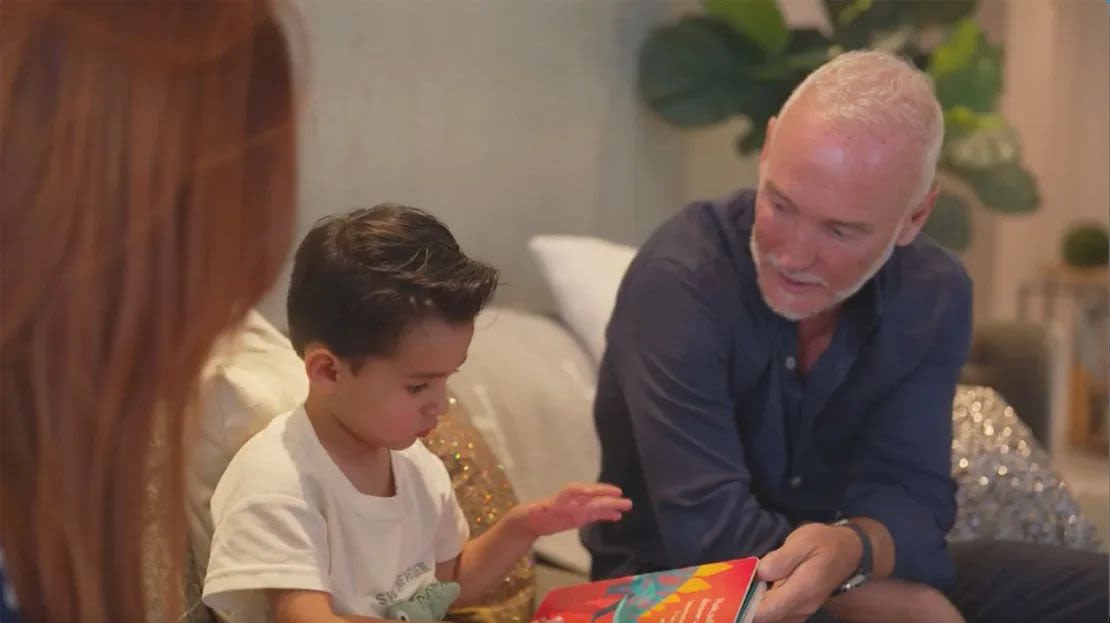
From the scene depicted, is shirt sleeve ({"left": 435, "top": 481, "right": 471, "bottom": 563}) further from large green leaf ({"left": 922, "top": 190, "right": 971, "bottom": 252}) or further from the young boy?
large green leaf ({"left": 922, "top": 190, "right": 971, "bottom": 252})

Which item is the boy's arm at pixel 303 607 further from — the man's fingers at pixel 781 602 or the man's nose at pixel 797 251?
the man's nose at pixel 797 251

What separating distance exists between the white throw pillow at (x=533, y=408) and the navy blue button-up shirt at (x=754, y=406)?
1.05ft

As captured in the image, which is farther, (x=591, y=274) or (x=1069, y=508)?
(x=591, y=274)

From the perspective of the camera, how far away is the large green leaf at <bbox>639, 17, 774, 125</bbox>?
2727 millimetres

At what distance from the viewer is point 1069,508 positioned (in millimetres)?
1922

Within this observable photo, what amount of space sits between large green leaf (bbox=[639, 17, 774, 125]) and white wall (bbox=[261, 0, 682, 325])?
0.06 metres

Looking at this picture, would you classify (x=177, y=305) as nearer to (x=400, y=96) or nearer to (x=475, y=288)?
(x=475, y=288)

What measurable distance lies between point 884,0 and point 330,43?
140cm

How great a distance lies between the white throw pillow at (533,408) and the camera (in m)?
1.89

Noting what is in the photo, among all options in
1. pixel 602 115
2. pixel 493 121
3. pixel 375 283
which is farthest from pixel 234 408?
pixel 602 115

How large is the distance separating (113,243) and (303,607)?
1.40 feet

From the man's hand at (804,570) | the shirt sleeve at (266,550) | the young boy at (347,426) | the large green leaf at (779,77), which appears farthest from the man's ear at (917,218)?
the large green leaf at (779,77)

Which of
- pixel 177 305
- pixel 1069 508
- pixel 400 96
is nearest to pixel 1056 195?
pixel 1069 508

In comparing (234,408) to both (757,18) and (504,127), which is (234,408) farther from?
(757,18)
